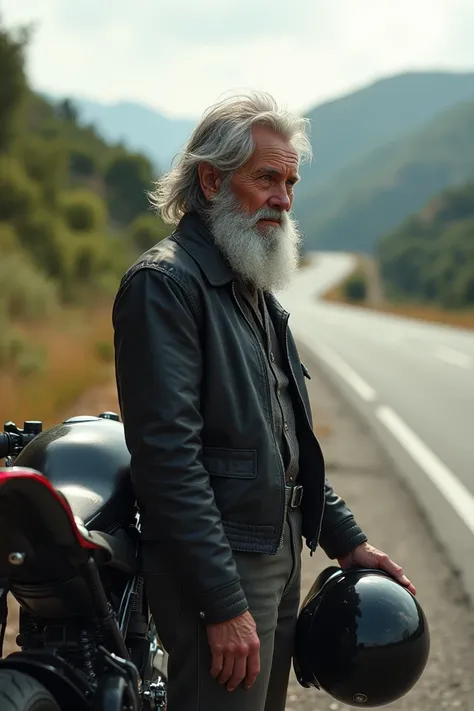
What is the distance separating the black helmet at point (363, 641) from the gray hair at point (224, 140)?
3.66 ft

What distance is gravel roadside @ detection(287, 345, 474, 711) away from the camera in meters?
4.05

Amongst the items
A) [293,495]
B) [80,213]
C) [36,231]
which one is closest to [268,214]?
[293,495]

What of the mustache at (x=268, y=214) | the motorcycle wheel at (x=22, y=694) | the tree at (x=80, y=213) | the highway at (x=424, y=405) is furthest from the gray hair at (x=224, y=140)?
the tree at (x=80, y=213)

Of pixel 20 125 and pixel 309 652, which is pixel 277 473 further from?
pixel 20 125

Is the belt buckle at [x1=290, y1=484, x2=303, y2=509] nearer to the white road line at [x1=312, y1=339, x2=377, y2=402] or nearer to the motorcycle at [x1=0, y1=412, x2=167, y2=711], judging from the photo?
the motorcycle at [x1=0, y1=412, x2=167, y2=711]

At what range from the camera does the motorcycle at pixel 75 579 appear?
6.72 ft

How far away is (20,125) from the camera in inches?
1641

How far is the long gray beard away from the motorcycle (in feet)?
Answer: 1.84

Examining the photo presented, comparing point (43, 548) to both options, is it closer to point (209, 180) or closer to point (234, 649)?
point (234, 649)

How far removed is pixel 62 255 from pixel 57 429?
36.6 meters

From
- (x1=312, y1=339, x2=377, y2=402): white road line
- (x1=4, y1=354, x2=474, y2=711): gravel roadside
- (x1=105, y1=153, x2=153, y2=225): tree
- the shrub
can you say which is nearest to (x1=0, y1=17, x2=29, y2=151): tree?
the shrub

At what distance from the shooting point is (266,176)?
2666 millimetres

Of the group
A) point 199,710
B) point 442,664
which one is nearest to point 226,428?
point 199,710

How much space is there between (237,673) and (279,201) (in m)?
1.20
